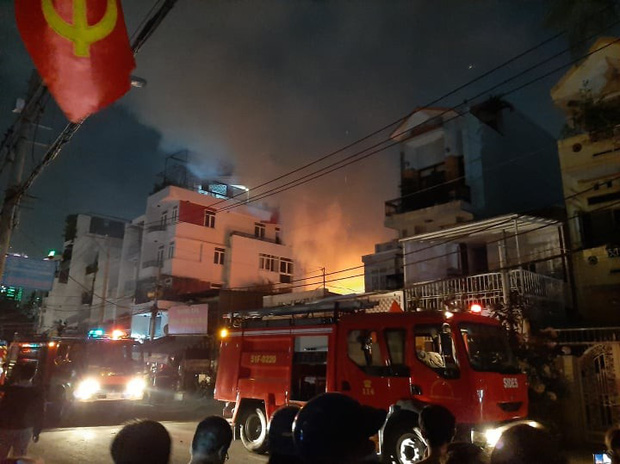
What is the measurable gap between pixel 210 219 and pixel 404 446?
33099 mm

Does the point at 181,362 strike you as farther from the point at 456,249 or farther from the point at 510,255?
the point at 510,255

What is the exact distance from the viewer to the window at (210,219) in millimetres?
38438

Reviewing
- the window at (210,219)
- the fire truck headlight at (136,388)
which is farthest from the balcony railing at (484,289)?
the window at (210,219)

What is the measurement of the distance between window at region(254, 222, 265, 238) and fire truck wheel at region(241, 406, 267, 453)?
32047 millimetres

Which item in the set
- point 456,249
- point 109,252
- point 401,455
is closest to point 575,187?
point 456,249

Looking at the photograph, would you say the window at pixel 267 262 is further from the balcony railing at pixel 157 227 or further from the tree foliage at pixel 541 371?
the tree foliage at pixel 541 371

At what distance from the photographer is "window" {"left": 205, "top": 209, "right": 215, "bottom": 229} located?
38.4m

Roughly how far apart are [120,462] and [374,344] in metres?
6.72

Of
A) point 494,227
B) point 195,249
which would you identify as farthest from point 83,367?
point 195,249

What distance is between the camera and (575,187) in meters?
15.8

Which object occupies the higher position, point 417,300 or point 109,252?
point 109,252

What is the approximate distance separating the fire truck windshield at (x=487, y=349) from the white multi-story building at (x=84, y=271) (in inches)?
1616

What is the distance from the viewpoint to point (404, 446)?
7.35 m

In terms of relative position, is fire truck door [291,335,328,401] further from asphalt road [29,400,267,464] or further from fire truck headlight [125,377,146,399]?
fire truck headlight [125,377,146,399]
